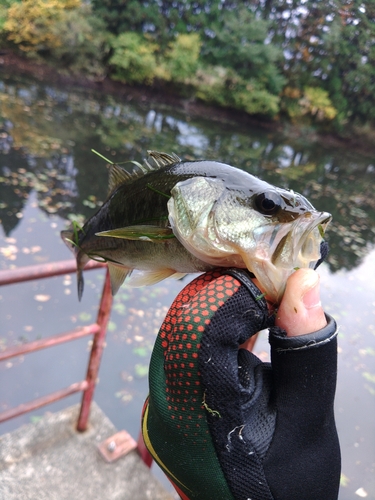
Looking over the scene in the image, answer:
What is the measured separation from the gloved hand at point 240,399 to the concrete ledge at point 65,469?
5.91ft

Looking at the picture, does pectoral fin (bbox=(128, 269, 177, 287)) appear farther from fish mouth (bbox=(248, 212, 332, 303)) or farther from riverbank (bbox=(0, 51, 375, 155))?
riverbank (bbox=(0, 51, 375, 155))

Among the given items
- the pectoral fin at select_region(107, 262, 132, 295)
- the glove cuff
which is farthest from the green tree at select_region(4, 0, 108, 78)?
the glove cuff

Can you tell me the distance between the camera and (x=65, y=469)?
277cm

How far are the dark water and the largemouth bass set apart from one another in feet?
9.42

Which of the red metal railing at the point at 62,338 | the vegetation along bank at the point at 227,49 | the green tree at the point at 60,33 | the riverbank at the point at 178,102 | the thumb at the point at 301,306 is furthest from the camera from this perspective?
the vegetation along bank at the point at 227,49

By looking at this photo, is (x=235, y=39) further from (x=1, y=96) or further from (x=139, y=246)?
(x=139, y=246)

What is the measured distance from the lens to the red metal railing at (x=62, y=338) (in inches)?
79.6

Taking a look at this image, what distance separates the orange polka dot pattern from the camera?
1151 millimetres

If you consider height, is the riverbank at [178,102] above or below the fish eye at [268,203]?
below

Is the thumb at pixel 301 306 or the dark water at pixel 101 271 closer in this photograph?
the thumb at pixel 301 306

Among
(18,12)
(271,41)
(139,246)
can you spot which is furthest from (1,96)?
(271,41)

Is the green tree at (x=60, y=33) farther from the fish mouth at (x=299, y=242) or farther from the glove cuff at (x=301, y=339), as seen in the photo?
the glove cuff at (x=301, y=339)

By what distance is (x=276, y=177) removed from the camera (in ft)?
46.2

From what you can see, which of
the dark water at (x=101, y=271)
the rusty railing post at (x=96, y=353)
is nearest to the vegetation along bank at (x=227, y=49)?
the dark water at (x=101, y=271)
